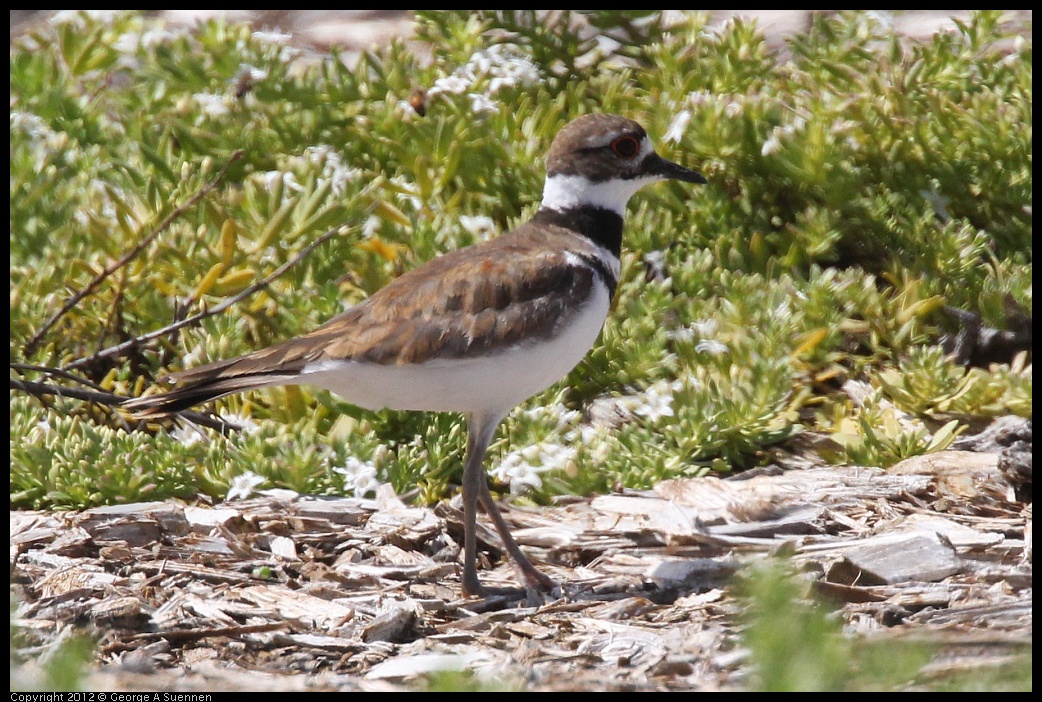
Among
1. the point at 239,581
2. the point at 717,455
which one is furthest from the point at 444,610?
the point at 717,455

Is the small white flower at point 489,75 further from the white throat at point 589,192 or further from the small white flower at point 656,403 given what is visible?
the small white flower at point 656,403

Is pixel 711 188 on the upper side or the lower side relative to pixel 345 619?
upper

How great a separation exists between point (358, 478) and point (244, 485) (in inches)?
Answer: 18.2

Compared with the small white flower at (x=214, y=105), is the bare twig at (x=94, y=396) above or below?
below

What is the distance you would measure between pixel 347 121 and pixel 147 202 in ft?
4.31

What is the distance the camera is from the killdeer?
4195mm

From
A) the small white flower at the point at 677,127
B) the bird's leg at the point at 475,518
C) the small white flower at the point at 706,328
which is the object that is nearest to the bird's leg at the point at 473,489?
the bird's leg at the point at 475,518

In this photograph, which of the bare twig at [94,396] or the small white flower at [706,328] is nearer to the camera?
the bare twig at [94,396]

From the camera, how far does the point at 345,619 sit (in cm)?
391

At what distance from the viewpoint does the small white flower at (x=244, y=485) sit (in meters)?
4.76

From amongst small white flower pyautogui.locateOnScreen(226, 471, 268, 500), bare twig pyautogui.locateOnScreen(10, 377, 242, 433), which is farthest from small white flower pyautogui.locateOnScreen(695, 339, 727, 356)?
bare twig pyautogui.locateOnScreen(10, 377, 242, 433)

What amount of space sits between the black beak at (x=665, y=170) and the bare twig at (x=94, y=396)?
2202 millimetres

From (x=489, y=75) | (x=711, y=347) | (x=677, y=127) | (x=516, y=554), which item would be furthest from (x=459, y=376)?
(x=489, y=75)
